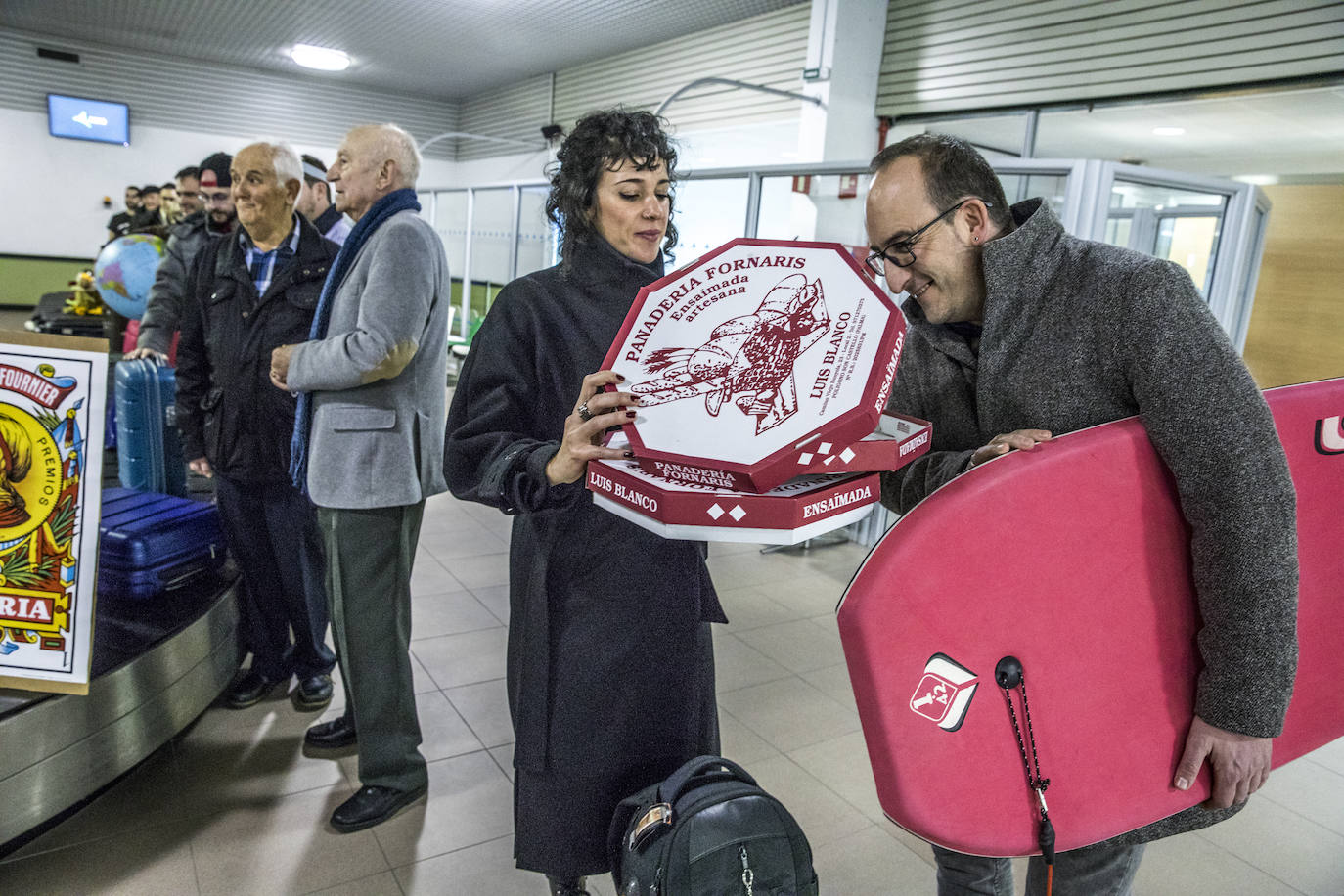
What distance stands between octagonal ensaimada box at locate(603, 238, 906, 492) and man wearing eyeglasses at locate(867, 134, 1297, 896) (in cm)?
24

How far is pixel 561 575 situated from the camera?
4.70 ft

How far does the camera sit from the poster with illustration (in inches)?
71.4

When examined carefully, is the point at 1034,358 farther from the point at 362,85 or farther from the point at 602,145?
the point at 362,85

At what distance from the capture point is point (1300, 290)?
5250 millimetres

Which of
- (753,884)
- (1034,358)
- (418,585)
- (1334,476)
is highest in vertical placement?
(1034,358)

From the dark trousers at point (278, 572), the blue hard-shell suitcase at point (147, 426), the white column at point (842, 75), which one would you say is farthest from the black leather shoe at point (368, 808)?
the white column at point (842, 75)

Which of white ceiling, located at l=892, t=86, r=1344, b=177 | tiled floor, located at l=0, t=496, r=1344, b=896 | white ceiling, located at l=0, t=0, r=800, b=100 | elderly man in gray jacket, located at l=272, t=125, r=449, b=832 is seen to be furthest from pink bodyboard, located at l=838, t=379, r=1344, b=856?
white ceiling, located at l=0, t=0, r=800, b=100

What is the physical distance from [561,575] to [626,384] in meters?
0.47

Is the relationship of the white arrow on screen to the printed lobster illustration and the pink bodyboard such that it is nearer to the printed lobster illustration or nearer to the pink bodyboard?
the printed lobster illustration

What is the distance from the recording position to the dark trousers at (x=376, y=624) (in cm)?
229

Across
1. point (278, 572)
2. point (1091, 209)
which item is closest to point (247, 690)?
point (278, 572)

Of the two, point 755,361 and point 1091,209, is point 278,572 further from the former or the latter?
point 1091,209

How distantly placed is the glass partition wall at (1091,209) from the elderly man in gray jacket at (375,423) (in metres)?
2.32

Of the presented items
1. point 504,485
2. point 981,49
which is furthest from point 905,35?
point 504,485
